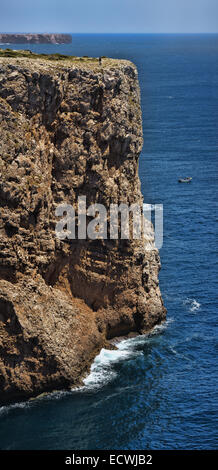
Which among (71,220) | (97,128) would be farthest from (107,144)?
(71,220)

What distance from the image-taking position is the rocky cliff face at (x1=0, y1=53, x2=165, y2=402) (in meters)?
69.5

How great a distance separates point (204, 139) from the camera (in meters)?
182

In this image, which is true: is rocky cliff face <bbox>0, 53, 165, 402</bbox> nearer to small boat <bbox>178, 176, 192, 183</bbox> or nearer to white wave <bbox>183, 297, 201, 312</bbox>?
white wave <bbox>183, 297, 201, 312</bbox>

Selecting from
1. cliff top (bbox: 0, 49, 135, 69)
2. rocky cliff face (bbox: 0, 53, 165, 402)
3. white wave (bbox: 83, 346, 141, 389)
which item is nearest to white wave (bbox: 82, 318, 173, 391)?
white wave (bbox: 83, 346, 141, 389)

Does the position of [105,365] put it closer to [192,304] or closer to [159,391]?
[159,391]

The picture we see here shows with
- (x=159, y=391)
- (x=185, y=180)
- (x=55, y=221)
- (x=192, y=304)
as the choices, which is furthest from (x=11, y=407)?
(x=185, y=180)

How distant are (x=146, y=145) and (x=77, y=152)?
319 ft

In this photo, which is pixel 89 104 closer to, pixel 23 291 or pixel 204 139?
pixel 23 291

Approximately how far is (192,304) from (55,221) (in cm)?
2425

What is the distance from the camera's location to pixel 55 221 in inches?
2960

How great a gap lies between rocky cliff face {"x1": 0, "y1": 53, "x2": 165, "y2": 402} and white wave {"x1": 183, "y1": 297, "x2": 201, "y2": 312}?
211 inches

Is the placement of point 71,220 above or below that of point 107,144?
below

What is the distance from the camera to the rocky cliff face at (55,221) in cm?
6950
